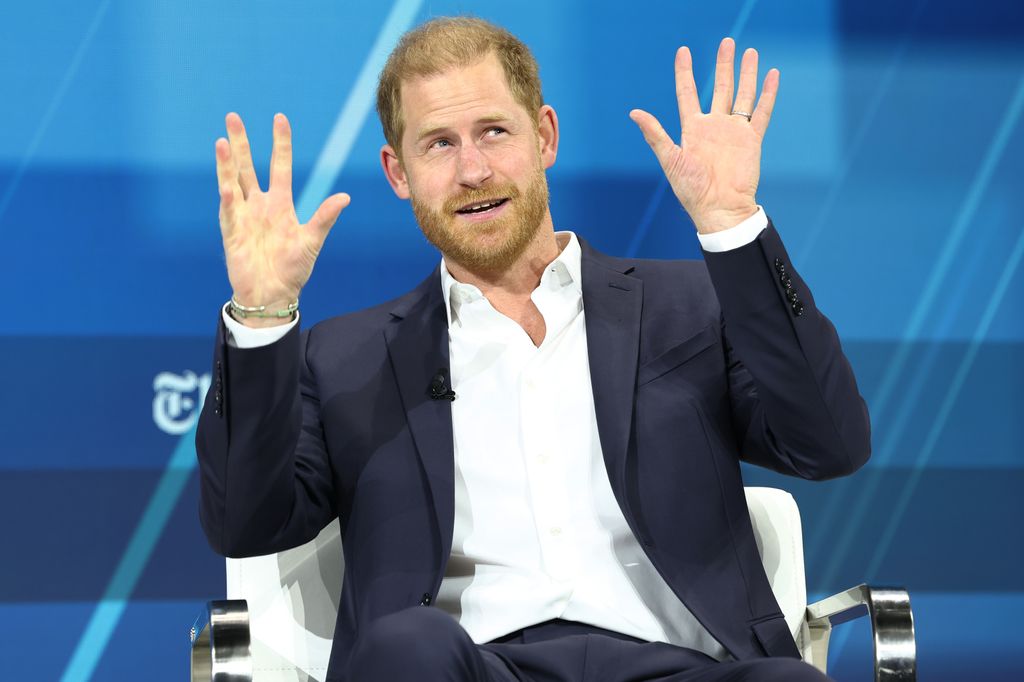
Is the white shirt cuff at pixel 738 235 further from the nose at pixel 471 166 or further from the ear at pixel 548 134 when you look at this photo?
the ear at pixel 548 134

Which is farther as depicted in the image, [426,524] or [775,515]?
[775,515]

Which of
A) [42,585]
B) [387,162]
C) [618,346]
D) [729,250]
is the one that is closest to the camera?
[729,250]

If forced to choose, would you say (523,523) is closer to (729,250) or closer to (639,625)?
(639,625)

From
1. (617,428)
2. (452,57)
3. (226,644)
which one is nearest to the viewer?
(226,644)

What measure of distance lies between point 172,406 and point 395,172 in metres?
1.02

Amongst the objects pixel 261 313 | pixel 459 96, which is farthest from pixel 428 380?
pixel 459 96

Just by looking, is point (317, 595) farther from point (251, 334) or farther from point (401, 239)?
point (401, 239)

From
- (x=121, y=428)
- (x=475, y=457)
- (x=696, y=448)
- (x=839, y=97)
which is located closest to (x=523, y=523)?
(x=475, y=457)

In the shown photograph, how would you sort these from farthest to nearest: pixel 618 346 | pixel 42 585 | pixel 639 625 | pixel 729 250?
pixel 42 585 < pixel 618 346 < pixel 639 625 < pixel 729 250

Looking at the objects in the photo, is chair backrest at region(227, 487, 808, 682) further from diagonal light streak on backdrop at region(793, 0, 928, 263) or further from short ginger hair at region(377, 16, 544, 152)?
diagonal light streak on backdrop at region(793, 0, 928, 263)

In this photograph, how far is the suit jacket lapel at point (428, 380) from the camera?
7.76 ft

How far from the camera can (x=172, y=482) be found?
3.40 metres

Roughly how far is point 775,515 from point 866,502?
1.10 m

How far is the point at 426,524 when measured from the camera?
2391 millimetres
